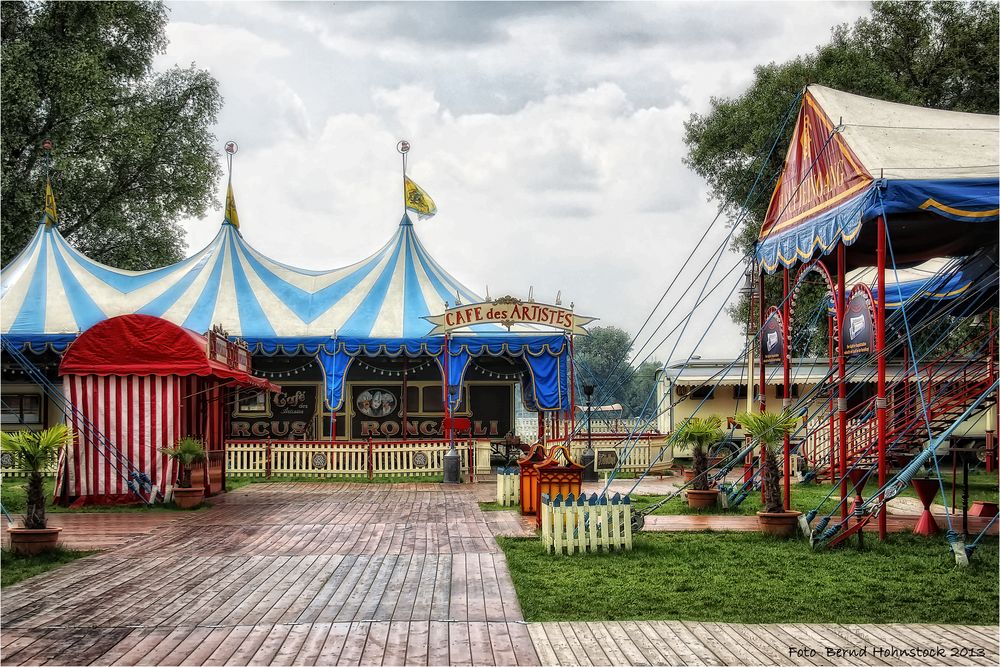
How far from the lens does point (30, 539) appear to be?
10.3m

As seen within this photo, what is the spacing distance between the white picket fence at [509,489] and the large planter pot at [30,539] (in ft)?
22.9

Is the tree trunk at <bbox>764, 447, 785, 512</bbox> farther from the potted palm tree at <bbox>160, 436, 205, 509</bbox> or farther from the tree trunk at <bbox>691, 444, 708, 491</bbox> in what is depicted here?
the potted palm tree at <bbox>160, 436, 205, 509</bbox>

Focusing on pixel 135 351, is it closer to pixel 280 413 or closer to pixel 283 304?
pixel 283 304

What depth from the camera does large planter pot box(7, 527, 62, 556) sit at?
10.3 metres

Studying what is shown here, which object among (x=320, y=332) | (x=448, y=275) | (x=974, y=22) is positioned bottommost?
(x=320, y=332)

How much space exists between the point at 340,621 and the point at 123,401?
31.0 ft

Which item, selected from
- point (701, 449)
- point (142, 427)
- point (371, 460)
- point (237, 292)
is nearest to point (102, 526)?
point (142, 427)

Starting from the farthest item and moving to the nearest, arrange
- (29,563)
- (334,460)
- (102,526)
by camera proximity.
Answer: (334,460) < (102,526) < (29,563)

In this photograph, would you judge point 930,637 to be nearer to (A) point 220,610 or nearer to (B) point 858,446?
(A) point 220,610

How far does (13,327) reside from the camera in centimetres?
2320

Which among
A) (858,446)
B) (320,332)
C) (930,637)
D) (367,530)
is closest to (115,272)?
(320,332)

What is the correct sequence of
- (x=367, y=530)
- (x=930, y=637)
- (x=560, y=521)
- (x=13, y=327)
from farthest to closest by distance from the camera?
(x=13, y=327), (x=367, y=530), (x=560, y=521), (x=930, y=637)

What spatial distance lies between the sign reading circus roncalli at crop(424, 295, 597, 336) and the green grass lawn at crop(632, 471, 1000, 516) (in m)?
5.22

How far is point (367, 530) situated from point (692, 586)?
524 cm
